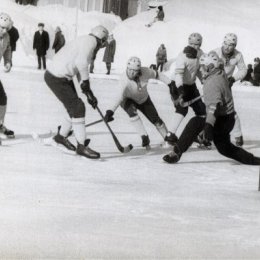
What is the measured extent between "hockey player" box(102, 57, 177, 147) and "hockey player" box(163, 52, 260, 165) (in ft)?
2.75

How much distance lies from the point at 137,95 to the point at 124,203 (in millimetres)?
2838

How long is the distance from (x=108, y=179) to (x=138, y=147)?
2.26m

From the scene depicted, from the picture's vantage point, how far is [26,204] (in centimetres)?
560

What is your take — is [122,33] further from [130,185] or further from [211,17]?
[130,185]

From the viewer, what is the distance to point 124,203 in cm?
594

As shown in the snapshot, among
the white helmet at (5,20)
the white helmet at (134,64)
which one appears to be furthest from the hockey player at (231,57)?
the white helmet at (5,20)

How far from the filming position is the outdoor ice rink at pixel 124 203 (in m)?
4.60

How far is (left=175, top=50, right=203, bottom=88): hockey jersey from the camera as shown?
8.78 m

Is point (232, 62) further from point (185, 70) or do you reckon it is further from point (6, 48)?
point (6, 48)

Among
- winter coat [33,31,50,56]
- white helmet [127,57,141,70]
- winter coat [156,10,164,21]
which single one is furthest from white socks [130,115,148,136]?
winter coat [156,10,164,21]

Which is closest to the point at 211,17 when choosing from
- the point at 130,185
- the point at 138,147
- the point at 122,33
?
the point at 122,33

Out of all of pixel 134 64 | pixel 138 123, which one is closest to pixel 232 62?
pixel 138 123

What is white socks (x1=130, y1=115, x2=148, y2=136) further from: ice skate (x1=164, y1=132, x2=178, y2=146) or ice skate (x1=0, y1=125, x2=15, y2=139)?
ice skate (x1=0, y1=125, x2=15, y2=139)

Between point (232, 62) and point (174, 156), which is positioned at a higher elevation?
point (232, 62)
